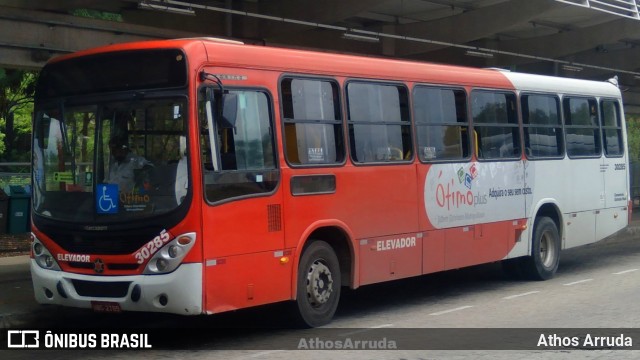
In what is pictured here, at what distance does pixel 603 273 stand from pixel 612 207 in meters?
1.42

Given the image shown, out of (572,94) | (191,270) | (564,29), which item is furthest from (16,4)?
(564,29)

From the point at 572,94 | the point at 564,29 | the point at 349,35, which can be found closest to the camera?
the point at 572,94

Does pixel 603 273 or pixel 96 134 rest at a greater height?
pixel 96 134

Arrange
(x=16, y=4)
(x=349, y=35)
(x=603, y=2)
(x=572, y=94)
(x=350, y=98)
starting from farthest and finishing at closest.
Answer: (x=603, y=2) → (x=349, y=35) → (x=572, y=94) → (x=16, y=4) → (x=350, y=98)

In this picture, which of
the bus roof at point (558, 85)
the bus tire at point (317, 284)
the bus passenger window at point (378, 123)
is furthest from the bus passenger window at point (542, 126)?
the bus tire at point (317, 284)

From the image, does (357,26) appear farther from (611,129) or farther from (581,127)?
(581,127)

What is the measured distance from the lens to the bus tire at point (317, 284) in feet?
34.2

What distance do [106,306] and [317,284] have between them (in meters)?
2.52

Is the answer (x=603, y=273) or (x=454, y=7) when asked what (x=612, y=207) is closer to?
(x=603, y=273)

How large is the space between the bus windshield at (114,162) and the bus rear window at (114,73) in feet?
0.63

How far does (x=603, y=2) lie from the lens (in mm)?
20844

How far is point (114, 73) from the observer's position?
9.70 m

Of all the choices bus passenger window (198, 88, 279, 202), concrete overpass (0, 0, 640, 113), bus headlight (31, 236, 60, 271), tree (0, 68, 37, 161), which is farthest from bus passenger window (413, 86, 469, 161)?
tree (0, 68, 37, 161)

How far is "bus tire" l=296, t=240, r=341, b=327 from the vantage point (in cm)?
1041
